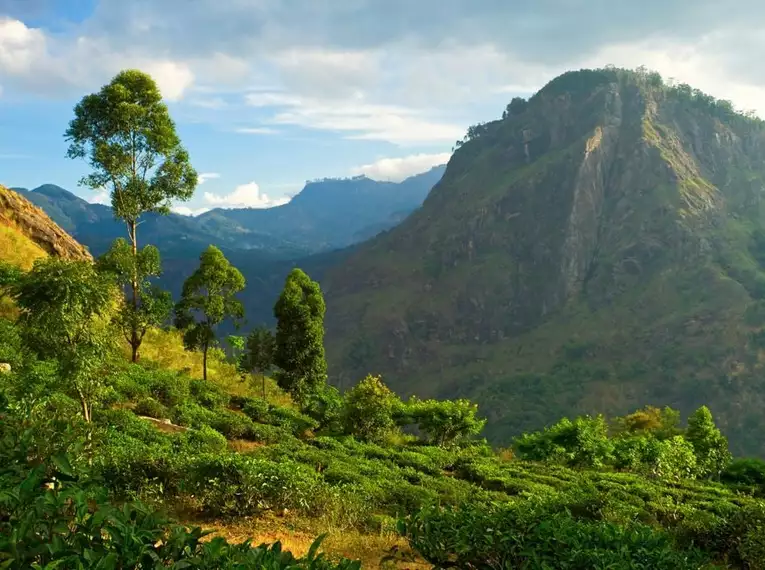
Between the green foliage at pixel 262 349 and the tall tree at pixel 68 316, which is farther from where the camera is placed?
the green foliage at pixel 262 349

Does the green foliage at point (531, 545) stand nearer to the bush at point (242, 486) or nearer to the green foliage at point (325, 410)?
the bush at point (242, 486)

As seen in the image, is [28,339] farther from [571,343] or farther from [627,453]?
[571,343]

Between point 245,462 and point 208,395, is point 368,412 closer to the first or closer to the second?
point 208,395

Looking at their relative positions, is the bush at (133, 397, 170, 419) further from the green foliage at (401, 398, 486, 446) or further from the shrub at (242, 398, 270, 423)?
the green foliage at (401, 398, 486, 446)

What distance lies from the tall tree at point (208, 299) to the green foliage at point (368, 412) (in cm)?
693

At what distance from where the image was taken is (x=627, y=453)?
29.9 metres

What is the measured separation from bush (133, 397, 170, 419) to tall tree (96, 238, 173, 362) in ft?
17.3

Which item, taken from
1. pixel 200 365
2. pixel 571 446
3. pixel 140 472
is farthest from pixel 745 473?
pixel 140 472

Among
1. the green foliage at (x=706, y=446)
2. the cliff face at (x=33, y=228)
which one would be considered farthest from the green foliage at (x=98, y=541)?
the green foliage at (x=706, y=446)

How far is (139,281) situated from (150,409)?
753 centimetres

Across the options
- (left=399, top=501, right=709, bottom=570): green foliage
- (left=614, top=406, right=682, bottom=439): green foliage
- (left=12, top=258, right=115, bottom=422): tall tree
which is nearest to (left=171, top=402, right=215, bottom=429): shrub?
(left=12, top=258, right=115, bottom=422): tall tree

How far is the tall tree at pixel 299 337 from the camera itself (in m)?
29.1

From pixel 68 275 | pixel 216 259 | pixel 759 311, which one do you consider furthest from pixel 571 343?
pixel 68 275

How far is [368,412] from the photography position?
25.4m
